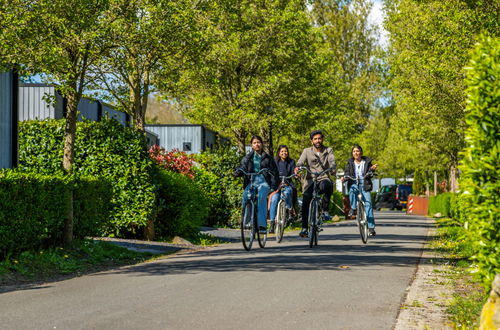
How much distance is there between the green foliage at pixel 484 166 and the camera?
5.54m

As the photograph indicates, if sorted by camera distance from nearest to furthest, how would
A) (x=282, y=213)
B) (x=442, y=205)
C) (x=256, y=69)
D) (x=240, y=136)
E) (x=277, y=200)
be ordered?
(x=282, y=213) < (x=277, y=200) < (x=256, y=69) < (x=240, y=136) < (x=442, y=205)

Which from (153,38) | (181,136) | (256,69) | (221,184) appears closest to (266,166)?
(153,38)

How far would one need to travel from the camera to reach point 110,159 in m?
15.8

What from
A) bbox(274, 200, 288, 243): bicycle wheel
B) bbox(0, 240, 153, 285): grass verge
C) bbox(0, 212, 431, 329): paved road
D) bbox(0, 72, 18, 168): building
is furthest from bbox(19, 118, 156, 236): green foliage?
bbox(0, 212, 431, 329): paved road

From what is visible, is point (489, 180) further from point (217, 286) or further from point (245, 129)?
point (245, 129)

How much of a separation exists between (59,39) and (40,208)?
9.17ft

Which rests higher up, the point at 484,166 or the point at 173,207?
the point at 484,166

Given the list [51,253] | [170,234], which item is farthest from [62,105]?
[51,253]

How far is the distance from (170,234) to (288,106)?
1195 centimetres

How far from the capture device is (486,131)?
567 cm

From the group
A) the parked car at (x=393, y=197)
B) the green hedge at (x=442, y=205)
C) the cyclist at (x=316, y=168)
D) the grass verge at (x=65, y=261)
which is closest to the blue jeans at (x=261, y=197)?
the cyclist at (x=316, y=168)

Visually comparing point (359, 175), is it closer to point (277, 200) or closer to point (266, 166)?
point (277, 200)

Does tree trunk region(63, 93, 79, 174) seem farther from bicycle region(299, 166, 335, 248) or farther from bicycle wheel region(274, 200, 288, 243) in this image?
bicycle region(299, 166, 335, 248)

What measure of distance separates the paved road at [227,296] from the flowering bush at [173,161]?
10.7m
